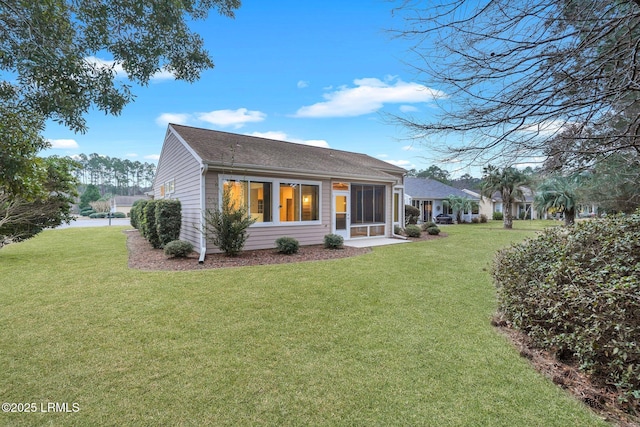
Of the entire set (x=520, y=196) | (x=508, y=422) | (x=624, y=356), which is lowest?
(x=508, y=422)

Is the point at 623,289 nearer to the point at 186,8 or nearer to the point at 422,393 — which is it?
the point at 422,393

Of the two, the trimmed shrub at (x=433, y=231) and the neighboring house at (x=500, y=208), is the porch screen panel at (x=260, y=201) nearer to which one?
the trimmed shrub at (x=433, y=231)

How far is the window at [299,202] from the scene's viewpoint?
1052cm

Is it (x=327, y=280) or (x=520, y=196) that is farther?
(x=520, y=196)

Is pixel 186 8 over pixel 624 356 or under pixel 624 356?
over

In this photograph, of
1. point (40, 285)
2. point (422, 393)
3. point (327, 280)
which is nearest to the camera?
point (422, 393)

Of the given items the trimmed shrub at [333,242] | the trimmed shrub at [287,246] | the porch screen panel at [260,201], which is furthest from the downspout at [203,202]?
the trimmed shrub at [333,242]

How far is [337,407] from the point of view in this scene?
2.42 metres

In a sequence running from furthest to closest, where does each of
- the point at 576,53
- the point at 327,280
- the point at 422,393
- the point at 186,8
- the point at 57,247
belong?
the point at 57,247 < the point at 327,280 < the point at 186,8 < the point at 576,53 < the point at 422,393

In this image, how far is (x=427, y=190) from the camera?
30.1 meters

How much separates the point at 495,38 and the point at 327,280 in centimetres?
496


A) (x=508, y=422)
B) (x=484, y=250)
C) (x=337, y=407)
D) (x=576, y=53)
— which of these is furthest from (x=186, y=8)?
(x=484, y=250)

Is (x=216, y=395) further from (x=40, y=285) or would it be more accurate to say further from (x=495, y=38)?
(x=40, y=285)

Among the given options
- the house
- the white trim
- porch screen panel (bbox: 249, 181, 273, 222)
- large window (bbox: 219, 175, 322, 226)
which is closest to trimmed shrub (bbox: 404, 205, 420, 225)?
the house
